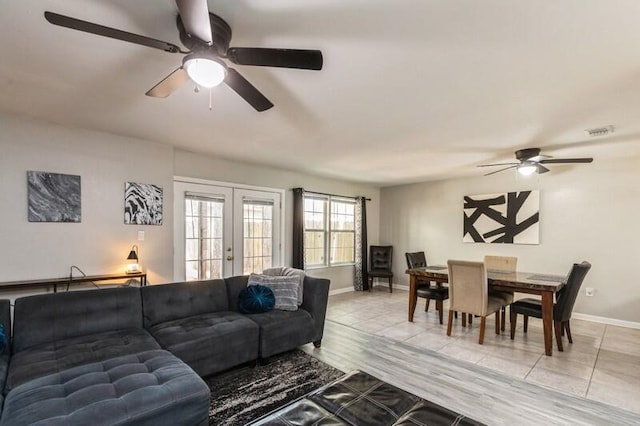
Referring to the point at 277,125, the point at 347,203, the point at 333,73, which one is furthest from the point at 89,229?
the point at 347,203

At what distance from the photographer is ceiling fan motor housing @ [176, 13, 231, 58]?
5.06 ft

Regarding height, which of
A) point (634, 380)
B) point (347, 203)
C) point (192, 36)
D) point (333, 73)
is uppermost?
point (333, 73)

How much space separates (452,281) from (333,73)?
2957 millimetres

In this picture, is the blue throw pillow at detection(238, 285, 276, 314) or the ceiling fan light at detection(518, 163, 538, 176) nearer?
the blue throw pillow at detection(238, 285, 276, 314)

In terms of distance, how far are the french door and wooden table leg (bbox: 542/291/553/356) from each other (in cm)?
384

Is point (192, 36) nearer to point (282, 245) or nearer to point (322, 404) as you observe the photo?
point (322, 404)

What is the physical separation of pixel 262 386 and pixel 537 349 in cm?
306

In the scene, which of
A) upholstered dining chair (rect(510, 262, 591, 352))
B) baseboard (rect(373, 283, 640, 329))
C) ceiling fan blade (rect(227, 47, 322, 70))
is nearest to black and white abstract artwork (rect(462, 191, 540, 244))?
baseboard (rect(373, 283, 640, 329))

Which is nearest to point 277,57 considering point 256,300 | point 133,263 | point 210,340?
point 210,340

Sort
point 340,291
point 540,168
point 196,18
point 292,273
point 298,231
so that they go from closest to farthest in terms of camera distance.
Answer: point 196,18 < point 292,273 < point 540,168 < point 298,231 < point 340,291

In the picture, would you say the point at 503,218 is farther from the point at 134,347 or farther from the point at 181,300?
the point at 134,347

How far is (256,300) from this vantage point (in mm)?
3180

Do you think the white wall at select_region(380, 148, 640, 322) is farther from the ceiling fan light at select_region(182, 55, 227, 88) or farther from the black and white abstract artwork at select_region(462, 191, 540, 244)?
the ceiling fan light at select_region(182, 55, 227, 88)

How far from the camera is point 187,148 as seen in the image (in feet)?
13.7
